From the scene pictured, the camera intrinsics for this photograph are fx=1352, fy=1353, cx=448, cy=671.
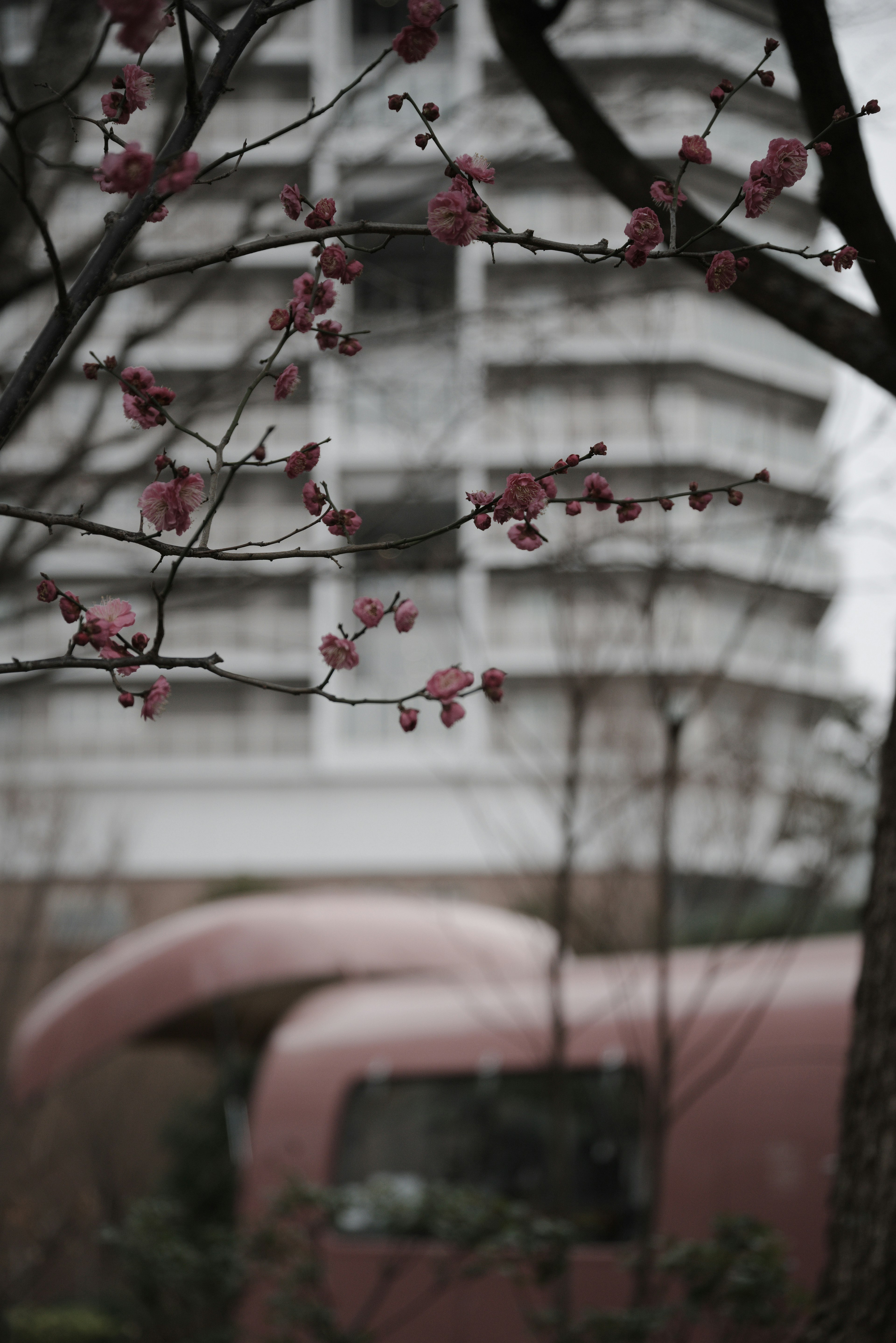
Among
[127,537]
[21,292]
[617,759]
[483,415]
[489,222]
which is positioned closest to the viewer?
[127,537]

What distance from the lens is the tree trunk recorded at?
3.03 metres

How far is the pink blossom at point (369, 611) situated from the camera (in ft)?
6.34

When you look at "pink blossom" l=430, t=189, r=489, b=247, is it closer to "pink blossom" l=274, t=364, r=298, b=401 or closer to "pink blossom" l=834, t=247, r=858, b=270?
"pink blossom" l=274, t=364, r=298, b=401

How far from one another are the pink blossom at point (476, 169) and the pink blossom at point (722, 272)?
1.01 feet

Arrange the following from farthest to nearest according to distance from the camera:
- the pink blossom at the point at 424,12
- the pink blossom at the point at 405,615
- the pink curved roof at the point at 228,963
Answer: the pink curved roof at the point at 228,963 < the pink blossom at the point at 405,615 < the pink blossom at the point at 424,12

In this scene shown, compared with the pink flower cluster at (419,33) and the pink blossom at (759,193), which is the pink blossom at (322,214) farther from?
the pink blossom at (759,193)

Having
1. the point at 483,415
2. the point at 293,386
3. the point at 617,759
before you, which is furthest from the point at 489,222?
the point at 617,759

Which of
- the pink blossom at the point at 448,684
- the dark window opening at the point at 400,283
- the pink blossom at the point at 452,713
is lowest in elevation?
the pink blossom at the point at 452,713

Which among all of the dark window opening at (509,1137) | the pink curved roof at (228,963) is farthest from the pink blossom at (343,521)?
the pink curved roof at (228,963)

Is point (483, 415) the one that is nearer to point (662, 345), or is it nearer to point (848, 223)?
point (662, 345)

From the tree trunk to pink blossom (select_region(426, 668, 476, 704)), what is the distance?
1747mm

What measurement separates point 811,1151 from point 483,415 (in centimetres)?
354

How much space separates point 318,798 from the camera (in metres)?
28.7

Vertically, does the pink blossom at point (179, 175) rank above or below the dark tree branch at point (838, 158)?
below
